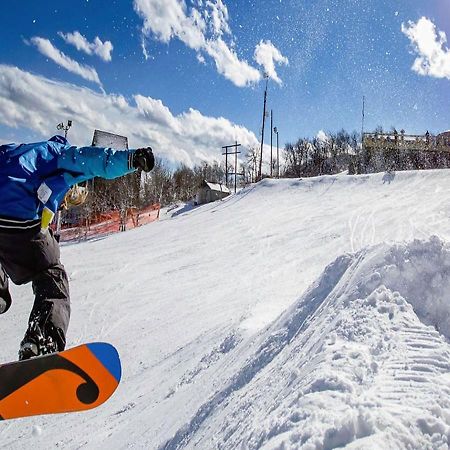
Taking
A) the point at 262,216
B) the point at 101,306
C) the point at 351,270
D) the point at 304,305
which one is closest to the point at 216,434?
the point at 304,305

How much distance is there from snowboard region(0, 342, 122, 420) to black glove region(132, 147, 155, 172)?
125 centimetres

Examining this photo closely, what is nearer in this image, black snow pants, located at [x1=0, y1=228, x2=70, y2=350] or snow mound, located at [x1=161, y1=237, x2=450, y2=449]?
snow mound, located at [x1=161, y1=237, x2=450, y2=449]

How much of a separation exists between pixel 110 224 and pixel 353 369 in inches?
1304

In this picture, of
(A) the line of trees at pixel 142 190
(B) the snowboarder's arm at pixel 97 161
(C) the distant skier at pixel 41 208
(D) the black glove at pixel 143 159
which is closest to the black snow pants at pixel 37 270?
(C) the distant skier at pixel 41 208

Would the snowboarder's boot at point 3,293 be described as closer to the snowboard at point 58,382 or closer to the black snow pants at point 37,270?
the black snow pants at point 37,270

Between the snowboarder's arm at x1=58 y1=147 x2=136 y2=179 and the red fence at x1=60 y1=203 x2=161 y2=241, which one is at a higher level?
the snowboarder's arm at x1=58 y1=147 x2=136 y2=179

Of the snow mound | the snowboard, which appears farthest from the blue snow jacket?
the snow mound

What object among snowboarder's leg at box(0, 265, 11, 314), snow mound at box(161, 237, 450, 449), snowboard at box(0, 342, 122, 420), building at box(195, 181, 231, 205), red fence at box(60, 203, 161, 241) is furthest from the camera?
building at box(195, 181, 231, 205)

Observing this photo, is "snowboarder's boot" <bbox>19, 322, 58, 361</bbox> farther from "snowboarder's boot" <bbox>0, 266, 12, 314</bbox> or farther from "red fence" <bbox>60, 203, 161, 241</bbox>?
"red fence" <bbox>60, 203, 161, 241</bbox>

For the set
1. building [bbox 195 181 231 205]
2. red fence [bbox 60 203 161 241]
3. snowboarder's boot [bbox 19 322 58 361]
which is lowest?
red fence [bbox 60 203 161 241]

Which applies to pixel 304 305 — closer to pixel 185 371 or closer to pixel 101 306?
pixel 185 371

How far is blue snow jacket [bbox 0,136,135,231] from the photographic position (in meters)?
2.68

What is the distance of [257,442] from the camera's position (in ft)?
5.81

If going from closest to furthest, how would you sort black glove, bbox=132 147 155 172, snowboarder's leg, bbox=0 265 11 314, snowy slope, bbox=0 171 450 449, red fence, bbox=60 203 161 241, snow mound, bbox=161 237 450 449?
snow mound, bbox=161 237 450 449 → snowy slope, bbox=0 171 450 449 → black glove, bbox=132 147 155 172 → snowboarder's leg, bbox=0 265 11 314 → red fence, bbox=60 203 161 241
